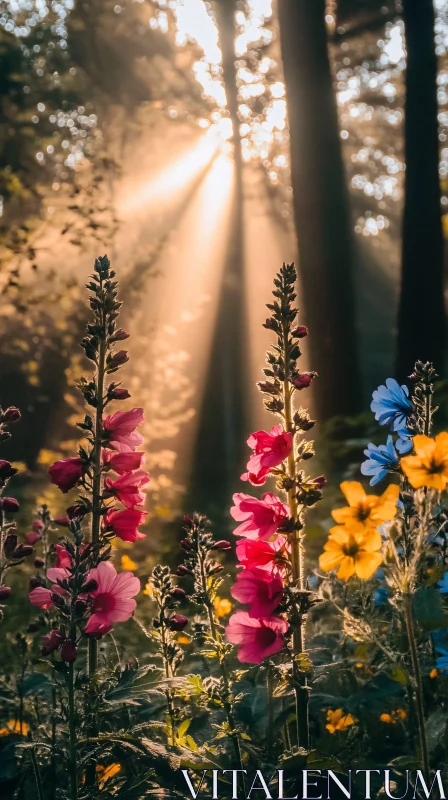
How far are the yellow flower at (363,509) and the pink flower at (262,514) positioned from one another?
6.5 inches

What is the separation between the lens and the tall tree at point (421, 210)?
22.8 ft

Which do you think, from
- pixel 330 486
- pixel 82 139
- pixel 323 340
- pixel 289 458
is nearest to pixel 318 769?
pixel 289 458

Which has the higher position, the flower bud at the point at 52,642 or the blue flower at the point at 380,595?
the blue flower at the point at 380,595

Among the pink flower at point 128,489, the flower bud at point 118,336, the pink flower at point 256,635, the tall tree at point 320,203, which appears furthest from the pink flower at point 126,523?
the tall tree at point 320,203

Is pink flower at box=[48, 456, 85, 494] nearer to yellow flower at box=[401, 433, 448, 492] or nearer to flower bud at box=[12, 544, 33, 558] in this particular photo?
flower bud at box=[12, 544, 33, 558]

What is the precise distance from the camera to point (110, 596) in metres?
1.77

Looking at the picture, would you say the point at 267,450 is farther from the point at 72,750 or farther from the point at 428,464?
the point at 72,750

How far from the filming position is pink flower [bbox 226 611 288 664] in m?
1.66

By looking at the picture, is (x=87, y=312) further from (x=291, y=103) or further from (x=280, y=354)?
(x=280, y=354)

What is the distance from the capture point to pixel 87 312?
7.67 meters

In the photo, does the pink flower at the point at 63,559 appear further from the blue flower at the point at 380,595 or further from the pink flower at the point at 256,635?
the blue flower at the point at 380,595

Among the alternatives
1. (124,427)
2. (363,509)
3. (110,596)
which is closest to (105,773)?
(110,596)

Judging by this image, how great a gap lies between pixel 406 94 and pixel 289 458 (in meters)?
6.67

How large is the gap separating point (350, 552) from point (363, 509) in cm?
10
